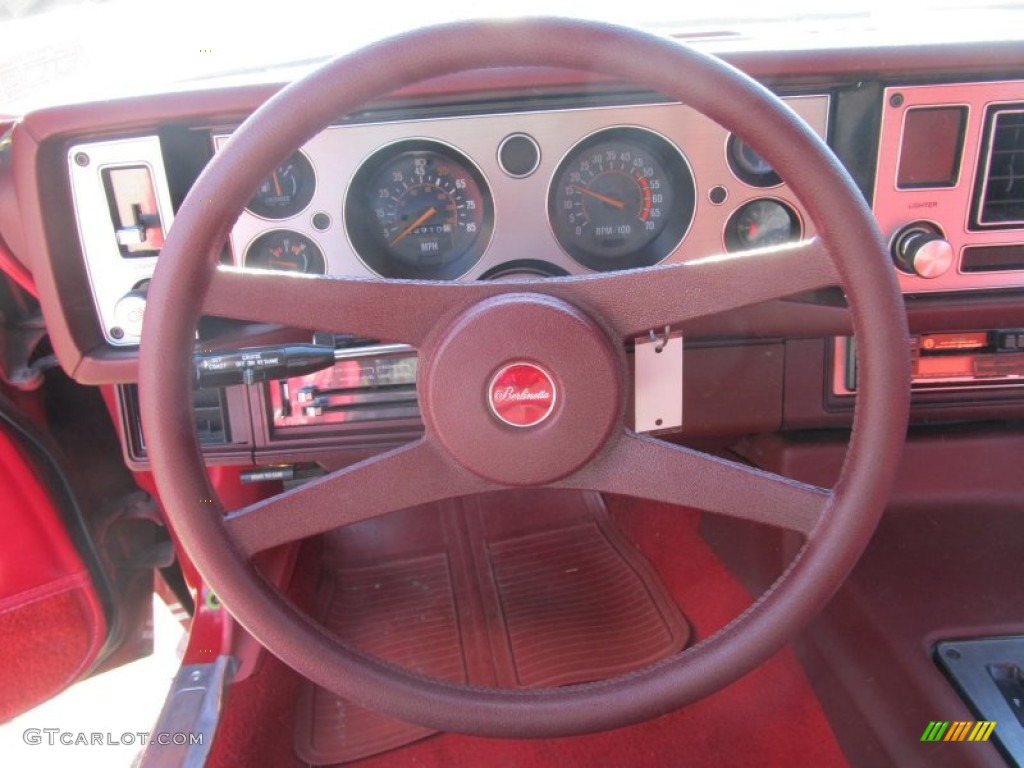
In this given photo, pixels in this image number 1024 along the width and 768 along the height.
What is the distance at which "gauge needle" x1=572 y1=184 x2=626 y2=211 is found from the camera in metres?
1.16

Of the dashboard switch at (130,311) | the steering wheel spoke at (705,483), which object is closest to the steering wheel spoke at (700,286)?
the steering wheel spoke at (705,483)

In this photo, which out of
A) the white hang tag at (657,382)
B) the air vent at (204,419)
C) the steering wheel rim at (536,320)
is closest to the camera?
the steering wheel rim at (536,320)

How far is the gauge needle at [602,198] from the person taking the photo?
116 centimetres

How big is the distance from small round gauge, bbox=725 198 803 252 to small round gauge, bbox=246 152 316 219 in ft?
1.98

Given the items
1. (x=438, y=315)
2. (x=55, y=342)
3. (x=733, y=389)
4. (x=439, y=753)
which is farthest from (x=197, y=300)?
(x=439, y=753)

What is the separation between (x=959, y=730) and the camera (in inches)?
45.6

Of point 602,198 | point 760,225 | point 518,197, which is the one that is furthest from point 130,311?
point 760,225

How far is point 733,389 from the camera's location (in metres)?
1.31

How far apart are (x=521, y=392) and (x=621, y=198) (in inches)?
17.5

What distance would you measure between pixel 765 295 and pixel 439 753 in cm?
103

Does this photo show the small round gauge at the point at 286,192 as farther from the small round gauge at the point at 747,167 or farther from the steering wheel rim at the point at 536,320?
the small round gauge at the point at 747,167

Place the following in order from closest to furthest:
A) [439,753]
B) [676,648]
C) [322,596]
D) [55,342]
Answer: [55,342] < [439,753] < [676,648] < [322,596]

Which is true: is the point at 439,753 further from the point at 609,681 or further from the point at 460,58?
the point at 460,58

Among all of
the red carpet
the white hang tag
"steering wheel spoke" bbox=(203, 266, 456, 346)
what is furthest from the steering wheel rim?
the red carpet
